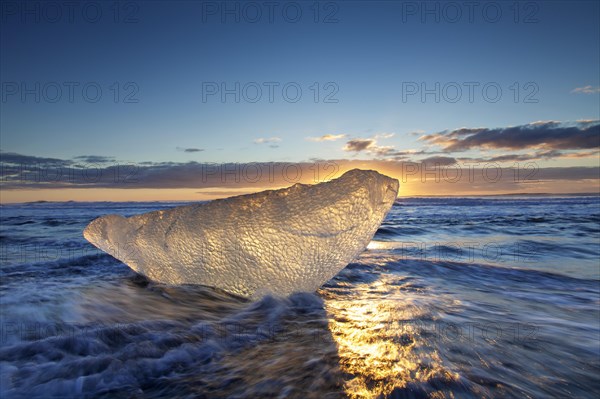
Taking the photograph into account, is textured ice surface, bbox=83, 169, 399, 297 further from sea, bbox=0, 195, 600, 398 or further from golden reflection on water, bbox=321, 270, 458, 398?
golden reflection on water, bbox=321, 270, 458, 398

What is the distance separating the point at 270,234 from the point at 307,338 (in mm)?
1092

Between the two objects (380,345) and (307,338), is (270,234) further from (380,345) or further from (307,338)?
(380,345)

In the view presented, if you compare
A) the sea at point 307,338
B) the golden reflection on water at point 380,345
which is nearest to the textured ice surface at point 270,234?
the sea at point 307,338

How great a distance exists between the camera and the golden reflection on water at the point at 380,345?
2049 mm

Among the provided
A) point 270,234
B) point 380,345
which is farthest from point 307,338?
point 270,234

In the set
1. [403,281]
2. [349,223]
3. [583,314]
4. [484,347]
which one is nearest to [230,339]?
[349,223]

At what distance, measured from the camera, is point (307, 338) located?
107 inches

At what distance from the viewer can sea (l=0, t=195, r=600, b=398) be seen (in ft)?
6.80

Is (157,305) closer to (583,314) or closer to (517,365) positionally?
(517,365)

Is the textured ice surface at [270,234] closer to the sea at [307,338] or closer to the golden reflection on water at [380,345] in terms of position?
the sea at [307,338]

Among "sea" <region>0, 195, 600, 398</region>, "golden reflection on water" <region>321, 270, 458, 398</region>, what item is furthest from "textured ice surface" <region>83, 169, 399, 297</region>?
"golden reflection on water" <region>321, 270, 458, 398</region>

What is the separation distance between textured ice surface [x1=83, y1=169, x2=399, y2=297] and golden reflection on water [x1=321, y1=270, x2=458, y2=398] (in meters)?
0.56

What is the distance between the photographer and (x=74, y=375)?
220 centimetres

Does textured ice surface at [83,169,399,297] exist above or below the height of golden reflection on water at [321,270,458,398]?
above
